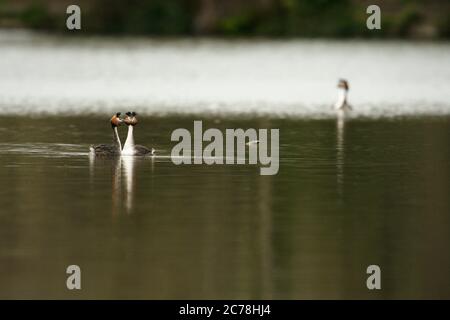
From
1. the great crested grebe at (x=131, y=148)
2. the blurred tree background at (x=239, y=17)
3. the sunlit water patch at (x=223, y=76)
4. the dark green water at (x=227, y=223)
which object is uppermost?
the blurred tree background at (x=239, y=17)

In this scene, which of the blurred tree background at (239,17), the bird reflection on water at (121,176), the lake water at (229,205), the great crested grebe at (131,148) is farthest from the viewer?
the blurred tree background at (239,17)

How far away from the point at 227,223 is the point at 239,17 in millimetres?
85686

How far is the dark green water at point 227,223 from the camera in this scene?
14062 millimetres

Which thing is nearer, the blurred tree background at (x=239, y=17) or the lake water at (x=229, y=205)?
the lake water at (x=229, y=205)

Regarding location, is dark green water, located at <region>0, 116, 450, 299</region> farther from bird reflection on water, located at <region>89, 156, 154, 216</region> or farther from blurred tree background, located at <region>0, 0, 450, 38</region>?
blurred tree background, located at <region>0, 0, 450, 38</region>

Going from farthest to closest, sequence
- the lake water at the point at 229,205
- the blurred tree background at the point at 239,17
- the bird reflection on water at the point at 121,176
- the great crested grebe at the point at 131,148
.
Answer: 1. the blurred tree background at the point at 239,17
2. the great crested grebe at the point at 131,148
3. the bird reflection on water at the point at 121,176
4. the lake water at the point at 229,205

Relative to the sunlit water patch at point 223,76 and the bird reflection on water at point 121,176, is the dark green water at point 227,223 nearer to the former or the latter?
the bird reflection on water at point 121,176

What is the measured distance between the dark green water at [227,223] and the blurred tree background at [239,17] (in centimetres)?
6711

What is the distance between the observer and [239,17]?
335 feet

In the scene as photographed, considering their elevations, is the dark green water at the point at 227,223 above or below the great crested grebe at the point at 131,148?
below

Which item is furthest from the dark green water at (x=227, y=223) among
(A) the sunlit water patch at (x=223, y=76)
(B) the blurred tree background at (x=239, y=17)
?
(B) the blurred tree background at (x=239, y=17)

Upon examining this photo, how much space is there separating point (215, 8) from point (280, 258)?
91.3 meters

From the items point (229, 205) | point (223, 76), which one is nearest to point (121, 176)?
point (229, 205)

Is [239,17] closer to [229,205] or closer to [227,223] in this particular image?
[229,205]
